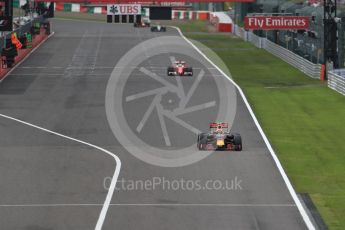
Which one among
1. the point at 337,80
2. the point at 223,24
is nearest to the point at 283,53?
the point at 337,80

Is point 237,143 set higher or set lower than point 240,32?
lower

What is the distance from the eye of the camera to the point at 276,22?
2741 inches

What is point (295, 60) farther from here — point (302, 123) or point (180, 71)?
point (302, 123)

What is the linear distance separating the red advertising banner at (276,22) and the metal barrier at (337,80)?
11.3 m

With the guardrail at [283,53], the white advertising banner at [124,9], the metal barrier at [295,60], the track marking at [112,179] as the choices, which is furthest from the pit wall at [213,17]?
the track marking at [112,179]

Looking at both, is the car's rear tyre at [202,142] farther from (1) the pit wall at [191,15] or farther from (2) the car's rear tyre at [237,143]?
(1) the pit wall at [191,15]

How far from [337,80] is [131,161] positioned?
25.4 m

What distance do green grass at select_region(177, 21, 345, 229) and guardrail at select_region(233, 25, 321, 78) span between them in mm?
596

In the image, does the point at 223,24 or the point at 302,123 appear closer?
the point at 302,123

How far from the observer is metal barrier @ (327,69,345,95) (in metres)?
54.1

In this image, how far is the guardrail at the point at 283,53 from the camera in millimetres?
64562

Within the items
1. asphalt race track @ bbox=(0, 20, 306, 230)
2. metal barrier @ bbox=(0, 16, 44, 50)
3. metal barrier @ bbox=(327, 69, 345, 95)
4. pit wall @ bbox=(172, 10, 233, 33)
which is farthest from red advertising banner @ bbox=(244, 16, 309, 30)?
pit wall @ bbox=(172, 10, 233, 33)

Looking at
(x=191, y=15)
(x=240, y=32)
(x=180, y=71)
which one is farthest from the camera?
(x=191, y=15)

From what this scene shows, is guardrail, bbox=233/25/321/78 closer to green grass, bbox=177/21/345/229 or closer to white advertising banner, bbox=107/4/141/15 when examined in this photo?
green grass, bbox=177/21/345/229
